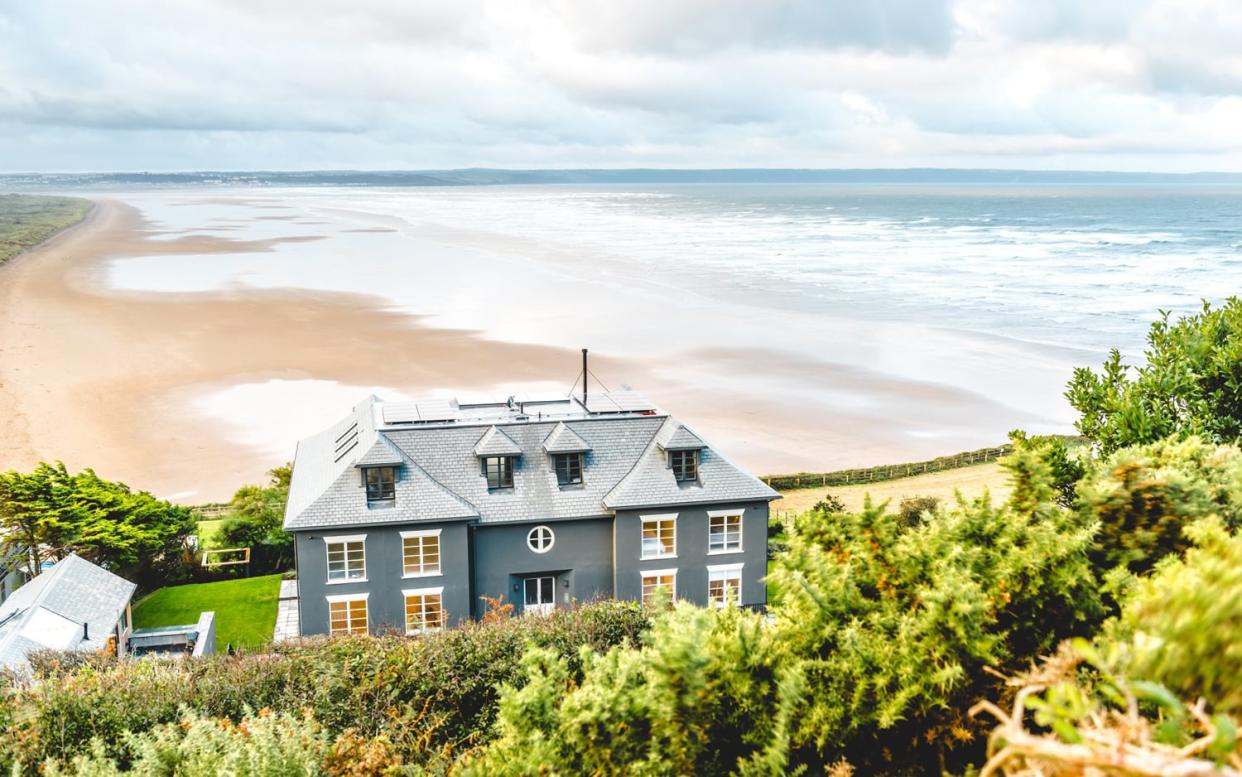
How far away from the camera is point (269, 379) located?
5547 centimetres

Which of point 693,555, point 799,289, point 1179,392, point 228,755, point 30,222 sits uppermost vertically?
point 30,222

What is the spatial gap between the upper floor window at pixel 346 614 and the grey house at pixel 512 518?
3 centimetres

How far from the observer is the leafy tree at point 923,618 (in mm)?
8656

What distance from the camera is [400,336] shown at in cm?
6544

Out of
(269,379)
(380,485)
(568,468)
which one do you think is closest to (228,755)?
(380,485)

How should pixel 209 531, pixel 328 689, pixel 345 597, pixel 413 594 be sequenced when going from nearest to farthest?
pixel 328 689, pixel 345 597, pixel 413 594, pixel 209 531

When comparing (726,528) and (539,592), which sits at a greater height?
(726,528)

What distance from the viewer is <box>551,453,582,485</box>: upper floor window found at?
2797cm

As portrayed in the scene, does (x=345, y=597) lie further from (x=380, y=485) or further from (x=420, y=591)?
(x=380, y=485)

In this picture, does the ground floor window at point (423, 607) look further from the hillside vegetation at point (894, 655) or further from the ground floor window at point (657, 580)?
the hillside vegetation at point (894, 655)

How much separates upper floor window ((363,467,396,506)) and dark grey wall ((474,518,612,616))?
8.36 ft

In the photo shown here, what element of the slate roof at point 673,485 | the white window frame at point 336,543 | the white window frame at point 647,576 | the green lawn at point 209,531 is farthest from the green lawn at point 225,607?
the slate roof at point 673,485

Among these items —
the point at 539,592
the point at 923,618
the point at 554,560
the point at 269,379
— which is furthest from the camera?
the point at 269,379

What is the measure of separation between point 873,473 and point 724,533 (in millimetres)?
14706
